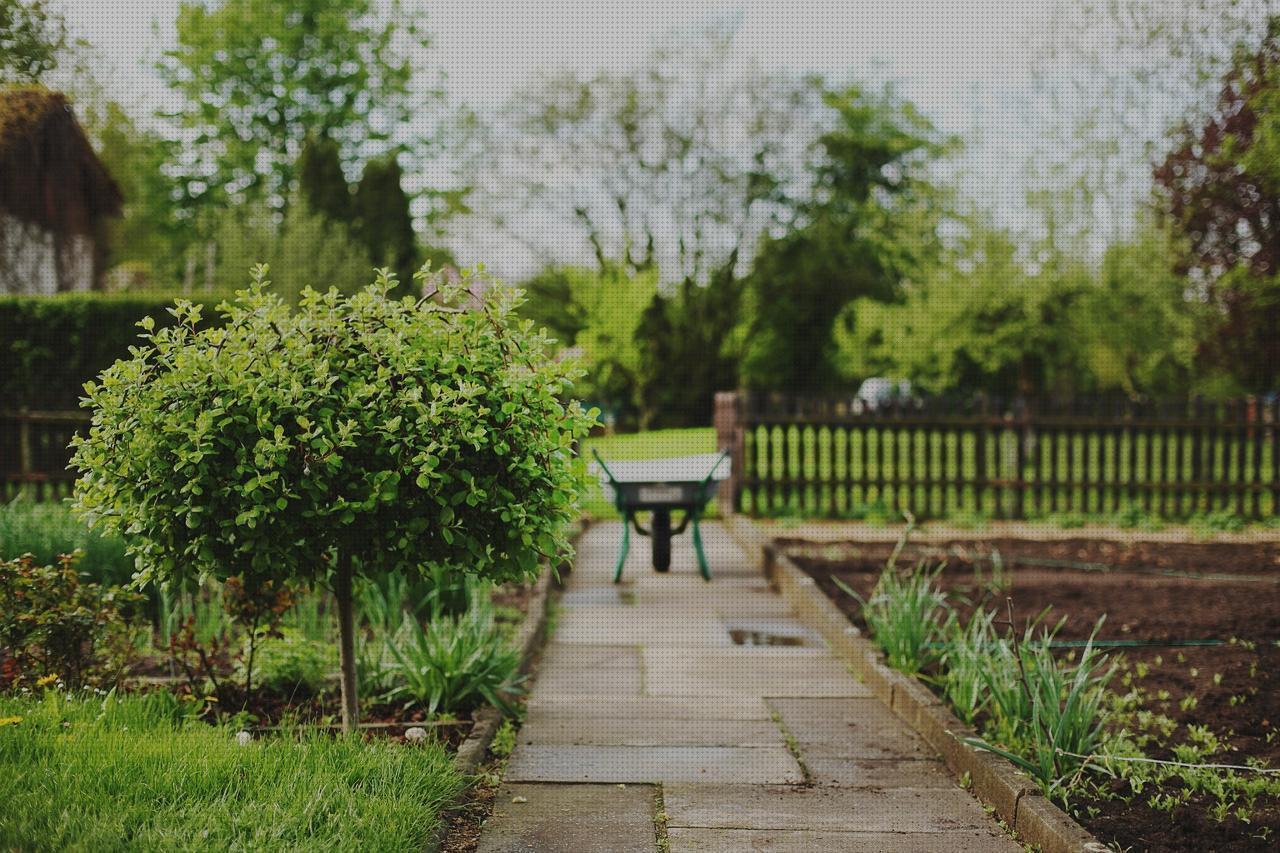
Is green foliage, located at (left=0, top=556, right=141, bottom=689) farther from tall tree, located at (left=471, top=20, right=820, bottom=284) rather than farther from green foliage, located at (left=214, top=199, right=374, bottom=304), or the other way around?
tall tree, located at (left=471, top=20, right=820, bottom=284)

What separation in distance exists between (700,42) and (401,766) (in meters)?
23.4

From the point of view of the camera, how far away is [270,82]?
78.9ft

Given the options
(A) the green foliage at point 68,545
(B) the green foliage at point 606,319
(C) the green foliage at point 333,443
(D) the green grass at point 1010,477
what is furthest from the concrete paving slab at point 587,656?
(B) the green foliage at point 606,319

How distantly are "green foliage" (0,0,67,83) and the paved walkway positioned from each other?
653 centimetres

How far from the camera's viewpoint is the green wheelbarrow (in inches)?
294

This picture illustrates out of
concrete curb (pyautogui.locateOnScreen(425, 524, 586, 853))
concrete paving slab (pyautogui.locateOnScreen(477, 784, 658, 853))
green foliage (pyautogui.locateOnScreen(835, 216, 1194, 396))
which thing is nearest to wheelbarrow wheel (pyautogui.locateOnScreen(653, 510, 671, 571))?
concrete curb (pyautogui.locateOnScreen(425, 524, 586, 853))

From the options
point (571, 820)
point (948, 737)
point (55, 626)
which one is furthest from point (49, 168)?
point (948, 737)

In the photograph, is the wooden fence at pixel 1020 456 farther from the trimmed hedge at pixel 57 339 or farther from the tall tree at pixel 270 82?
the tall tree at pixel 270 82

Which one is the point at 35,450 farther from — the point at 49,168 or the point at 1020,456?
the point at 1020,456

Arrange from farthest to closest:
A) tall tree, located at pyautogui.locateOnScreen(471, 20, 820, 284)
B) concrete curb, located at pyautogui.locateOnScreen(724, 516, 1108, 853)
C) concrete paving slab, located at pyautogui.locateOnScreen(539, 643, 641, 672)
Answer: tall tree, located at pyautogui.locateOnScreen(471, 20, 820, 284)
concrete paving slab, located at pyautogui.locateOnScreen(539, 643, 641, 672)
concrete curb, located at pyautogui.locateOnScreen(724, 516, 1108, 853)

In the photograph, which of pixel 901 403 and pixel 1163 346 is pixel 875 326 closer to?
pixel 1163 346

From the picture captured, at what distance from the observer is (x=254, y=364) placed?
331 cm

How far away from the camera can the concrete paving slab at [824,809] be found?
317 centimetres

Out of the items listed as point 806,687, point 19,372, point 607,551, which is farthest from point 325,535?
point 19,372
